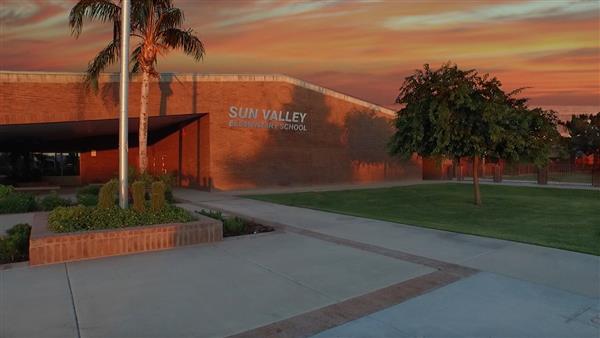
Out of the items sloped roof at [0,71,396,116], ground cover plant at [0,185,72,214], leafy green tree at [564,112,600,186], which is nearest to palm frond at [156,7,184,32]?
sloped roof at [0,71,396,116]

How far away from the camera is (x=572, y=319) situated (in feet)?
15.5

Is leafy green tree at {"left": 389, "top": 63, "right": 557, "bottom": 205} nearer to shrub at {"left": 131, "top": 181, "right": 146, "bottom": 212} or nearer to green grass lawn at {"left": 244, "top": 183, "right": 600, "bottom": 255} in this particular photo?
green grass lawn at {"left": 244, "top": 183, "right": 600, "bottom": 255}

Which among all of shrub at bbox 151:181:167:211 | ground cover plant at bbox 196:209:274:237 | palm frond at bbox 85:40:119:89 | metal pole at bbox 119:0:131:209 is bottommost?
ground cover plant at bbox 196:209:274:237

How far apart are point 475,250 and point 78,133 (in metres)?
22.6

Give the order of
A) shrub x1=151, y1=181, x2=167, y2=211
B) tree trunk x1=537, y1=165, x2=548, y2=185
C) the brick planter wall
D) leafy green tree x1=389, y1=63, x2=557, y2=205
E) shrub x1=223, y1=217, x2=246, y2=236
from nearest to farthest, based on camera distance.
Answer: the brick planter wall, shrub x1=151, y1=181, x2=167, y2=211, shrub x1=223, y1=217, x2=246, y2=236, leafy green tree x1=389, y1=63, x2=557, y2=205, tree trunk x1=537, y1=165, x2=548, y2=185

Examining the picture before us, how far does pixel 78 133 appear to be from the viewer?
24.4 m

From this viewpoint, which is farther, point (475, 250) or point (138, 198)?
point (138, 198)

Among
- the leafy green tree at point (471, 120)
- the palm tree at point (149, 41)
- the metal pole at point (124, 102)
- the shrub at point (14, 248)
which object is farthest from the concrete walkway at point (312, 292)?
the palm tree at point (149, 41)

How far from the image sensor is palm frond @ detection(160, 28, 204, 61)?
1766cm

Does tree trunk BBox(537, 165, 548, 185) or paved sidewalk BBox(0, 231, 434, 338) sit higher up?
tree trunk BBox(537, 165, 548, 185)

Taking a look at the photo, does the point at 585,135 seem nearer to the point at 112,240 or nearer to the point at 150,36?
the point at 150,36

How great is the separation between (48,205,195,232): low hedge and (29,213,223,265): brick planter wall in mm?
279

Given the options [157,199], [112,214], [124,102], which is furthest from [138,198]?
[124,102]

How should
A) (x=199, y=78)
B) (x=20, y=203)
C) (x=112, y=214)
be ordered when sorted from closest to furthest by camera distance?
(x=112, y=214) → (x=20, y=203) → (x=199, y=78)
